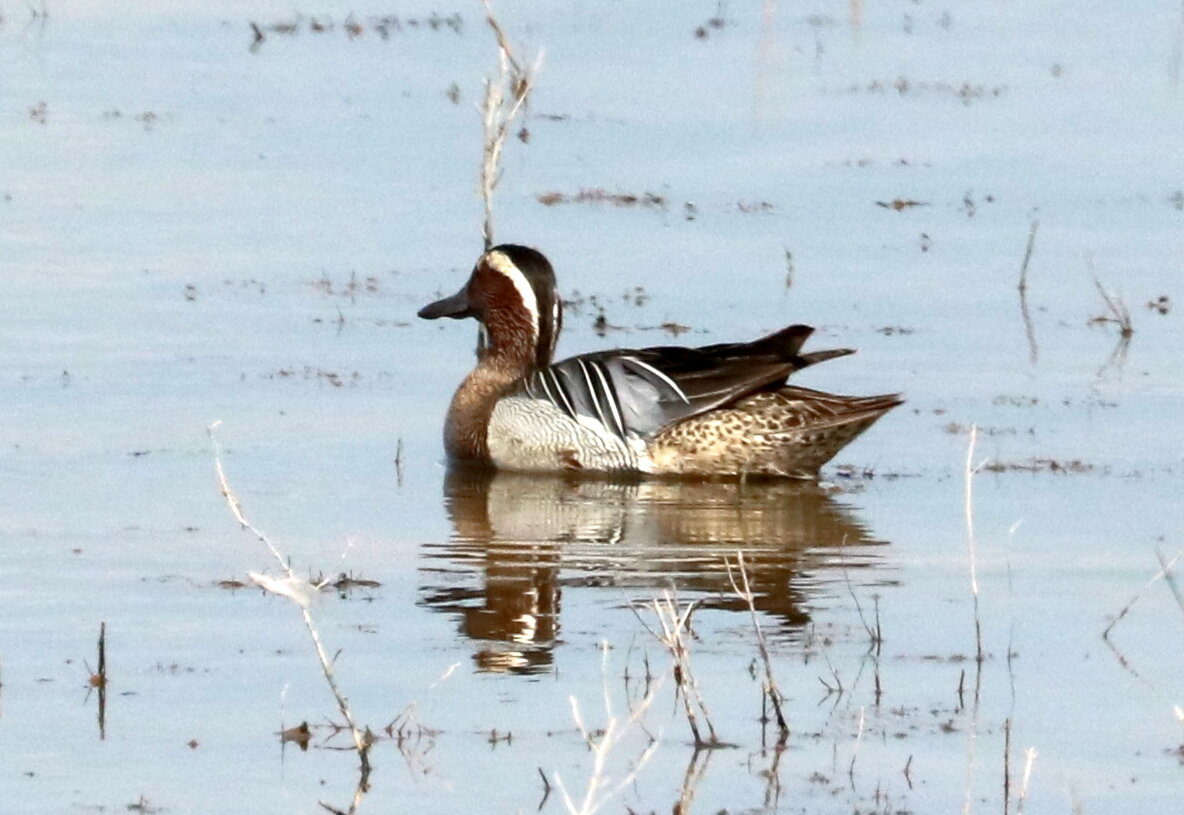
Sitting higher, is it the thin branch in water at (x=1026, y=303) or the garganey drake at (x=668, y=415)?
the thin branch in water at (x=1026, y=303)

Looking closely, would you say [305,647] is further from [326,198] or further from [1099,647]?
[326,198]

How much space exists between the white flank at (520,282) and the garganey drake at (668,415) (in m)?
0.25

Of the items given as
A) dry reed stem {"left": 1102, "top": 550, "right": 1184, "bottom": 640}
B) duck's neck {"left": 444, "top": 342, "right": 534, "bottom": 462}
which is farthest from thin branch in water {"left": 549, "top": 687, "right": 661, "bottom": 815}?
duck's neck {"left": 444, "top": 342, "right": 534, "bottom": 462}

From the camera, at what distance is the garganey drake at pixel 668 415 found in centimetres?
1121

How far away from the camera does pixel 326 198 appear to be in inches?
635

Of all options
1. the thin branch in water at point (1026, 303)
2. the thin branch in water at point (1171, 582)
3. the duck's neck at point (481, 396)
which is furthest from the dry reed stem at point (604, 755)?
the thin branch in water at point (1026, 303)

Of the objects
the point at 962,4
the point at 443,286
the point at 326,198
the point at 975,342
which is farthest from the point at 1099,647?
the point at 962,4

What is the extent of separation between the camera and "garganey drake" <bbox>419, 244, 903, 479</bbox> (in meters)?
11.2

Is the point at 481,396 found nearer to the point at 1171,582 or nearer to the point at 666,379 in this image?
the point at 666,379

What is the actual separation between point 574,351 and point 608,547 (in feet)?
12.2

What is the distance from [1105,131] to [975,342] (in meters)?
5.65

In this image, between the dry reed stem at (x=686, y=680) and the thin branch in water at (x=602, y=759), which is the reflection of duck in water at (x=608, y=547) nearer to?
the dry reed stem at (x=686, y=680)

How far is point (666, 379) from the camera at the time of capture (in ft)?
37.4

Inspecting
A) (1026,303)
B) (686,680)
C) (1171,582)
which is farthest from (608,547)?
(1026,303)
